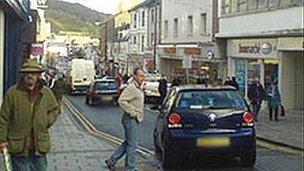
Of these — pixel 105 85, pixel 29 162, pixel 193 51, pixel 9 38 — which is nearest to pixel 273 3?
pixel 9 38

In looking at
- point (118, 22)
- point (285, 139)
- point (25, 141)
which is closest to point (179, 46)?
point (285, 139)

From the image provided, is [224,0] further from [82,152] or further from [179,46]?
[82,152]

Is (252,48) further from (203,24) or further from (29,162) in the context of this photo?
(29,162)

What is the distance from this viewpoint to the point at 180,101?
10719 mm

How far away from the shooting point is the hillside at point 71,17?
95.3 metres

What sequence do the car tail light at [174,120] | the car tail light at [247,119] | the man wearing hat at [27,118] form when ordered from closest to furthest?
1. the man wearing hat at [27,118]
2. the car tail light at [247,119]
3. the car tail light at [174,120]

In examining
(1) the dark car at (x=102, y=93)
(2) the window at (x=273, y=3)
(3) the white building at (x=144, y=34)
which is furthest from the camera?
(3) the white building at (x=144, y=34)

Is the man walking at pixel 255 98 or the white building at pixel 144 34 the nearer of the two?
the man walking at pixel 255 98

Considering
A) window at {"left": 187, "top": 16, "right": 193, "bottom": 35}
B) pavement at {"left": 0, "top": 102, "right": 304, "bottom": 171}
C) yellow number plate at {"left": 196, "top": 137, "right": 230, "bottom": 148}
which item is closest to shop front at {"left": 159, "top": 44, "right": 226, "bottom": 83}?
window at {"left": 187, "top": 16, "right": 193, "bottom": 35}

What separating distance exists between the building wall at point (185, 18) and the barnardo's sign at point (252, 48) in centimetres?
525

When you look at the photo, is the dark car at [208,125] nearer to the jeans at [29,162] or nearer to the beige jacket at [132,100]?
the beige jacket at [132,100]

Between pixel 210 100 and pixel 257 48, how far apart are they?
17.6 metres

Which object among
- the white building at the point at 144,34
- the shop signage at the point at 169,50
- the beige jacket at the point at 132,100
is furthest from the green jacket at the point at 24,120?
the white building at the point at 144,34

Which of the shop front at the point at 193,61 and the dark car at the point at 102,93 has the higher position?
the shop front at the point at 193,61
